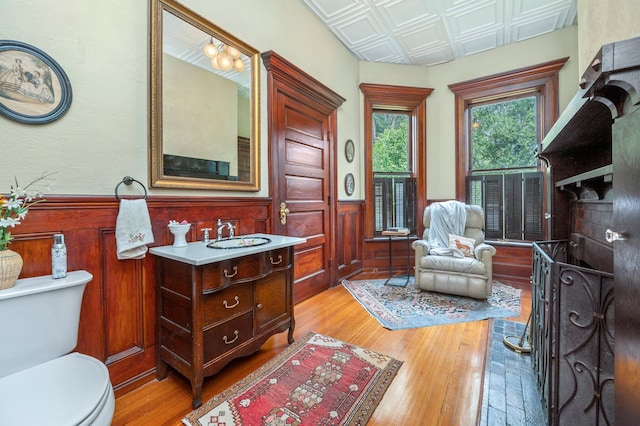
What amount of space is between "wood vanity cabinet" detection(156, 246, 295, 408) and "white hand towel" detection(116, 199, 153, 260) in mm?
155

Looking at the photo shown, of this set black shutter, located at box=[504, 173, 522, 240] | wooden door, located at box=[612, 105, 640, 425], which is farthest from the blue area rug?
wooden door, located at box=[612, 105, 640, 425]

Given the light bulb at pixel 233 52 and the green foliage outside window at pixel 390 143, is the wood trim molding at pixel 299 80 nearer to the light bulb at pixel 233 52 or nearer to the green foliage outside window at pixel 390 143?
the light bulb at pixel 233 52

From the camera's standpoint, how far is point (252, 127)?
2.43 meters

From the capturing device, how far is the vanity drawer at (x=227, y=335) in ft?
5.08

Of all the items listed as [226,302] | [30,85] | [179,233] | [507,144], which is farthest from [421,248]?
[30,85]

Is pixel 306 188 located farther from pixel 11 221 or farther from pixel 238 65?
pixel 11 221

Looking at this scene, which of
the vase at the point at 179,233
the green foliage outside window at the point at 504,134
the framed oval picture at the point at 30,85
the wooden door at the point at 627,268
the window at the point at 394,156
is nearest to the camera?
the wooden door at the point at 627,268

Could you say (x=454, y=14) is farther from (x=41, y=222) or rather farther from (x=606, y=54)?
(x=41, y=222)

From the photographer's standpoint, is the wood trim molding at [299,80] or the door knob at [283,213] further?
the door knob at [283,213]

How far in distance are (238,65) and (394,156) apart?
283cm

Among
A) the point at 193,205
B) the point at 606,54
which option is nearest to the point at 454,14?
the point at 606,54

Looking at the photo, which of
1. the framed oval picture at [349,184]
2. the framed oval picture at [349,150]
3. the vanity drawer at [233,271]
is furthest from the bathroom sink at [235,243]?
the framed oval picture at [349,150]

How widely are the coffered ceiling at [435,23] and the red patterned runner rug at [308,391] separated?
3576mm

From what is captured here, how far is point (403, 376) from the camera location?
1.74 meters
